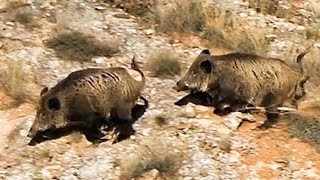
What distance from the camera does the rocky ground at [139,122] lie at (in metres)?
8.72

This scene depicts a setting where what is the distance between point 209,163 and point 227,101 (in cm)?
134

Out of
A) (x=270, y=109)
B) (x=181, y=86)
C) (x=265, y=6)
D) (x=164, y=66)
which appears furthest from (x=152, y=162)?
(x=265, y=6)

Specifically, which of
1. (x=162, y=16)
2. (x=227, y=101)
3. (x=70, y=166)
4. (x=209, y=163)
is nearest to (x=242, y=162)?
(x=209, y=163)

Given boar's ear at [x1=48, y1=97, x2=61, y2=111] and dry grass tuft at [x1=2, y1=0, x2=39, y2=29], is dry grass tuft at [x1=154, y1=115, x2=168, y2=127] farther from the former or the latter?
dry grass tuft at [x1=2, y1=0, x2=39, y2=29]

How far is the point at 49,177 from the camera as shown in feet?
27.9

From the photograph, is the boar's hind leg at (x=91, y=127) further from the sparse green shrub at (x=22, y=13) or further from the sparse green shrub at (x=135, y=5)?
the sparse green shrub at (x=135, y=5)

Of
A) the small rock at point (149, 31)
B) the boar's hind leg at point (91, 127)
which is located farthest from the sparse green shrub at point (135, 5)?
the boar's hind leg at point (91, 127)

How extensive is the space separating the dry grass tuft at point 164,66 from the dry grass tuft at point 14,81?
6.37 feet

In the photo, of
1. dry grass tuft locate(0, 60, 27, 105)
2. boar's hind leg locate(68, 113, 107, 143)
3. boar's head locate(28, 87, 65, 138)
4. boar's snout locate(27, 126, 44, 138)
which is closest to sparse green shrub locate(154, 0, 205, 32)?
dry grass tuft locate(0, 60, 27, 105)

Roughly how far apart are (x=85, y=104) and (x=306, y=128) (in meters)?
2.94

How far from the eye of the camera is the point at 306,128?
9508 mm

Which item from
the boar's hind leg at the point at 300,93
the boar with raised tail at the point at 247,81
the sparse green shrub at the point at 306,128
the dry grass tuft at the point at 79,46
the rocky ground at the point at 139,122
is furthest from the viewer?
the dry grass tuft at the point at 79,46

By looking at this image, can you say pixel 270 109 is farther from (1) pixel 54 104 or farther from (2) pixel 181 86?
(1) pixel 54 104

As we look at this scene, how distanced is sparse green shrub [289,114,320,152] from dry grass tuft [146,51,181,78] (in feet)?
6.74
